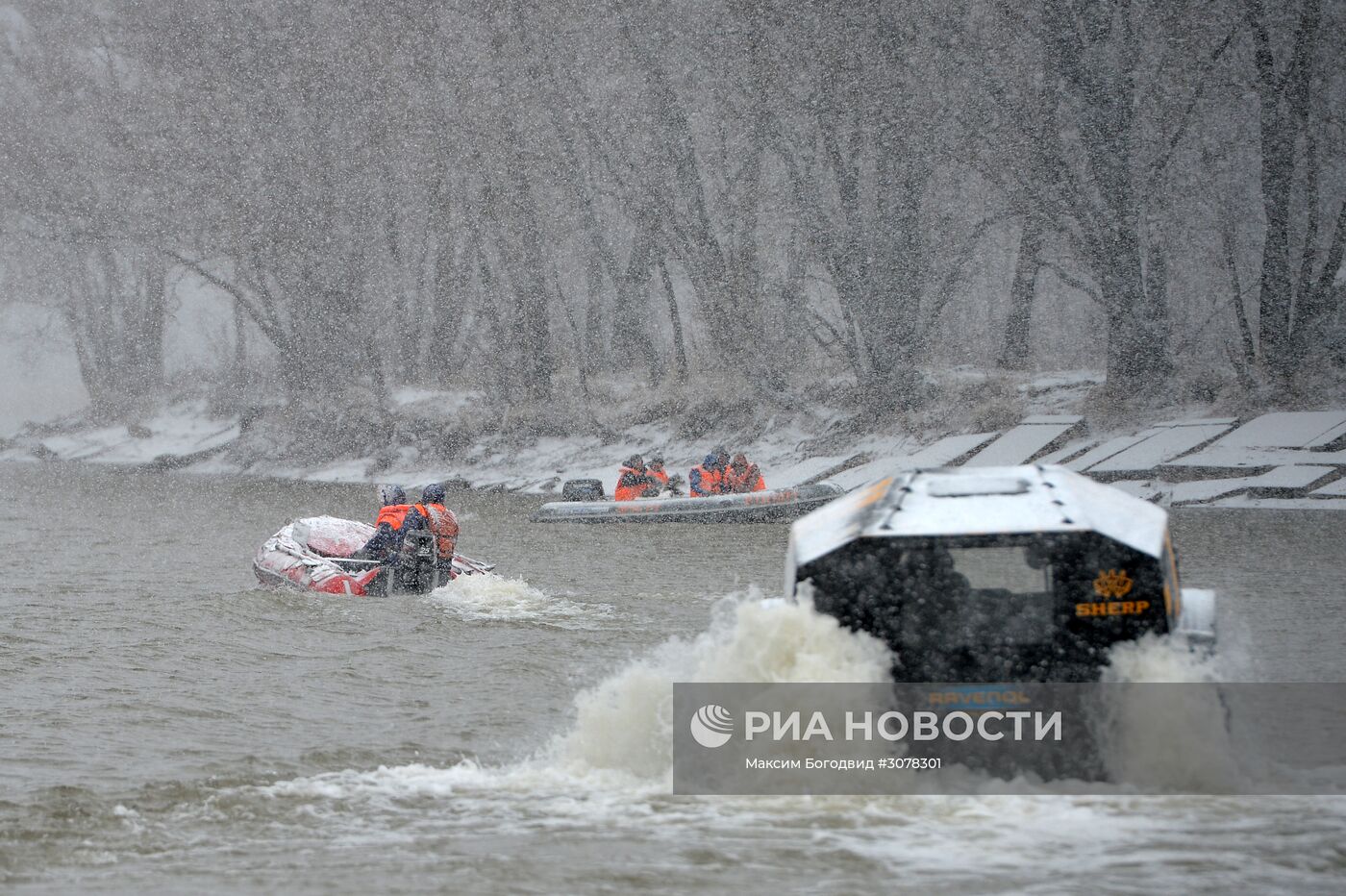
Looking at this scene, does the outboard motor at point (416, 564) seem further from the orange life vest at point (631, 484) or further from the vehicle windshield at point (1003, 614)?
the orange life vest at point (631, 484)

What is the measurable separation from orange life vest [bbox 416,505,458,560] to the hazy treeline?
50.2ft

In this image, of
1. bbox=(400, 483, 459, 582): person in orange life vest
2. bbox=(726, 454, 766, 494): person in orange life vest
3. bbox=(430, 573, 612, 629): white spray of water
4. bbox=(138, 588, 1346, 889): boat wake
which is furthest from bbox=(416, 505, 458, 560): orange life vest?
bbox=(726, 454, 766, 494): person in orange life vest

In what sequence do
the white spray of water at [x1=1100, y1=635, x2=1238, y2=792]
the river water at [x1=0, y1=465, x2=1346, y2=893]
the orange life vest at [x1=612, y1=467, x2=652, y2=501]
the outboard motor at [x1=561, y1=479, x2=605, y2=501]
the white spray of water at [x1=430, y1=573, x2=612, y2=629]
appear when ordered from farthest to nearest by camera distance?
the outboard motor at [x1=561, y1=479, x2=605, y2=501] < the orange life vest at [x1=612, y1=467, x2=652, y2=501] < the white spray of water at [x1=430, y1=573, x2=612, y2=629] < the white spray of water at [x1=1100, y1=635, x2=1238, y2=792] < the river water at [x1=0, y1=465, x2=1346, y2=893]

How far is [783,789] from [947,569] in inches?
51.8

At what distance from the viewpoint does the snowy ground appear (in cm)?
2359

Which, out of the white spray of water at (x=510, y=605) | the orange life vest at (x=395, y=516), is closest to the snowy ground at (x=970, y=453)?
the white spray of water at (x=510, y=605)

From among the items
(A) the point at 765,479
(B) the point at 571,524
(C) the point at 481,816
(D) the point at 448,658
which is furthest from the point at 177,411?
(C) the point at 481,816

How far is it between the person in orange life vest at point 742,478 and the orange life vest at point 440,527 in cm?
952

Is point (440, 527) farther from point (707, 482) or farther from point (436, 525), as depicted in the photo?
point (707, 482)

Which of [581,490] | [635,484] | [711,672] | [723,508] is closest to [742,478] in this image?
[723,508]

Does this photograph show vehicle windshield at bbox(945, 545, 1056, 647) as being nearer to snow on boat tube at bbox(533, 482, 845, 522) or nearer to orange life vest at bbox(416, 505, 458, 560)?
orange life vest at bbox(416, 505, 458, 560)

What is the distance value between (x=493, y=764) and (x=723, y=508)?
14.6 m

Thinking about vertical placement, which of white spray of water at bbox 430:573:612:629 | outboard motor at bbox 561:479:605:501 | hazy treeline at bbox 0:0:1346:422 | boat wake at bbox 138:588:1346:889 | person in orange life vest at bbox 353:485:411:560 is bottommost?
boat wake at bbox 138:588:1346:889

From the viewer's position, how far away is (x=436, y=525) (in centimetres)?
1555
